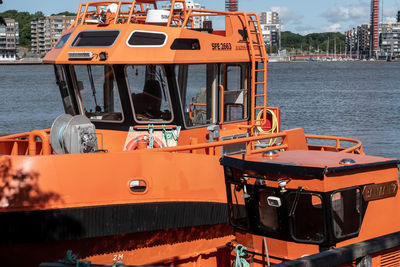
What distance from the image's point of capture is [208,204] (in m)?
9.48

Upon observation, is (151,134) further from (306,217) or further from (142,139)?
(306,217)

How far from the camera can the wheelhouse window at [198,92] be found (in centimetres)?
1023

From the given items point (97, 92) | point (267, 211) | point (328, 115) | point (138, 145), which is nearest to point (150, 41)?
point (97, 92)

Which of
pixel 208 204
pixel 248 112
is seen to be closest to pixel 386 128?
pixel 248 112

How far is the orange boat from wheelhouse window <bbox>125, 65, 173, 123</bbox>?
16mm

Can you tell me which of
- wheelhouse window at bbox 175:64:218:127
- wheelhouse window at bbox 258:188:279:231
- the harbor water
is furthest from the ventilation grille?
the harbor water

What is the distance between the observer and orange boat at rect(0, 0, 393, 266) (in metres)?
8.16

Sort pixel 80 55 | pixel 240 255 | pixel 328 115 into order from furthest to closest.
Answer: pixel 328 115, pixel 80 55, pixel 240 255

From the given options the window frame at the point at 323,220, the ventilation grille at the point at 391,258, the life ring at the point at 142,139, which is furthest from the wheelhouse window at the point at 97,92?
the ventilation grille at the point at 391,258

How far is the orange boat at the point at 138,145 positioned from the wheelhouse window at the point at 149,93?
0.02 metres

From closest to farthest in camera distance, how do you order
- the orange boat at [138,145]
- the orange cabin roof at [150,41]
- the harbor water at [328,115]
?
the orange boat at [138,145], the orange cabin roof at [150,41], the harbor water at [328,115]

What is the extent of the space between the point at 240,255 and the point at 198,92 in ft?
13.0

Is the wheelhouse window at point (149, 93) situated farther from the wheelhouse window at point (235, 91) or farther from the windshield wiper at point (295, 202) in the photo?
the windshield wiper at point (295, 202)

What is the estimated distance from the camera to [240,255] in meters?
7.19
